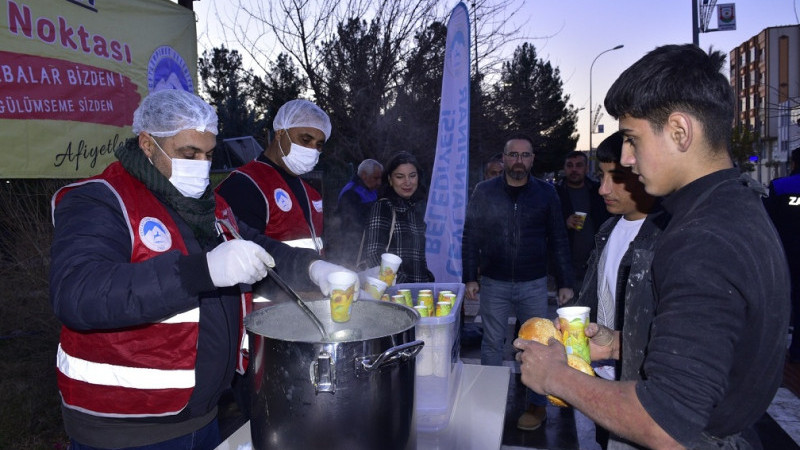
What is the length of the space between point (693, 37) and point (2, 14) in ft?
41.1

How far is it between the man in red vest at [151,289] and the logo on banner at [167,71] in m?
2.46

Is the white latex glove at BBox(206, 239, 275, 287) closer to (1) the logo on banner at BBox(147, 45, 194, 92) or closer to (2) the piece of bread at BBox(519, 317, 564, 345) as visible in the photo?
(2) the piece of bread at BBox(519, 317, 564, 345)

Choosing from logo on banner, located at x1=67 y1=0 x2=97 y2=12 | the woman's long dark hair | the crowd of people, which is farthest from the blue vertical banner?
logo on banner, located at x1=67 y1=0 x2=97 y2=12

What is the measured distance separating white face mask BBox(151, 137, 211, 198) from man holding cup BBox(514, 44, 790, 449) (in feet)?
4.78

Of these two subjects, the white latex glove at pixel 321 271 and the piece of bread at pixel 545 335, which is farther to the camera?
the white latex glove at pixel 321 271

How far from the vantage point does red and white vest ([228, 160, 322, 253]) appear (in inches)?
123

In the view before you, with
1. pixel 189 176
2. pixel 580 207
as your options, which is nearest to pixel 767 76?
pixel 580 207

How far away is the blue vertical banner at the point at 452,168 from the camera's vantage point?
5059 millimetres

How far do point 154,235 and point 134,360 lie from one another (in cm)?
42

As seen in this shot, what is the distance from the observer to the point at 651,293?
156 cm

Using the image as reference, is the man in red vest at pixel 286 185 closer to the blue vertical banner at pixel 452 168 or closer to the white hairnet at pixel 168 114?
the white hairnet at pixel 168 114

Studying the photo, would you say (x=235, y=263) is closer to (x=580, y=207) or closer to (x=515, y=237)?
(x=515, y=237)

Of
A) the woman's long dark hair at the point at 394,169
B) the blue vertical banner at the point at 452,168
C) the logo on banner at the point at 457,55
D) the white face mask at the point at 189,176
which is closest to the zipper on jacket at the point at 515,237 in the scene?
the blue vertical banner at the point at 452,168

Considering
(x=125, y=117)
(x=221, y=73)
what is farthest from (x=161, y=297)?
(x=221, y=73)
